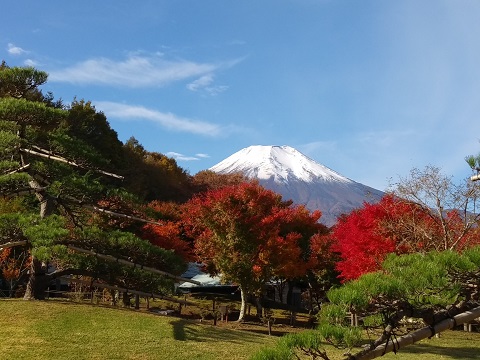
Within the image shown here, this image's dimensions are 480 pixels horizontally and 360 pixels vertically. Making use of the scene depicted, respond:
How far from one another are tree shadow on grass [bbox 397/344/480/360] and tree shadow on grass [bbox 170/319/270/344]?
394 centimetres

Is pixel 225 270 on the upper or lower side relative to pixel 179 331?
upper

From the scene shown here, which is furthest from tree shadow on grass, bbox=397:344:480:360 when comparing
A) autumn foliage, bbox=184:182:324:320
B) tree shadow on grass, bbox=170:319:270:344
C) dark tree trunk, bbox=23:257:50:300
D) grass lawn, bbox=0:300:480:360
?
dark tree trunk, bbox=23:257:50:300

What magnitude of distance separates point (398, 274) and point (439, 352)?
10.6 metres

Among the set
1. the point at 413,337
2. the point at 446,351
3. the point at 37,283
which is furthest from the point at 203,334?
the point at 413,337

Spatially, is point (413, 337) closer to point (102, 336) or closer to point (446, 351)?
point (102, 336)

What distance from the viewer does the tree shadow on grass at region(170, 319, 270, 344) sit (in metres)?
10.5

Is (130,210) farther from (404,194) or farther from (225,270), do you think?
(404,194)

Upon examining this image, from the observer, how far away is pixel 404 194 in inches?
590

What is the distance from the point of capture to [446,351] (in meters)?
11.8

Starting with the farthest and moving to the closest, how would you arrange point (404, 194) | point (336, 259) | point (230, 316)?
point (336, 259)
point (230, 316)
point (404, 194)

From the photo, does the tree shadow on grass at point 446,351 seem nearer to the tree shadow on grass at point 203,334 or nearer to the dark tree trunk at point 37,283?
the tree shadow on grass at point 203,334

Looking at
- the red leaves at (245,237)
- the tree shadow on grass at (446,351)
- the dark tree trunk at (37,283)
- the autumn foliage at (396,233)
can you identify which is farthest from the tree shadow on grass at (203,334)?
the autumn foliage at (396,233)

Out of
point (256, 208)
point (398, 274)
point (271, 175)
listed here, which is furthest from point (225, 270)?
point (271, 175)

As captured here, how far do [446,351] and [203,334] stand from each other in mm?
6447
